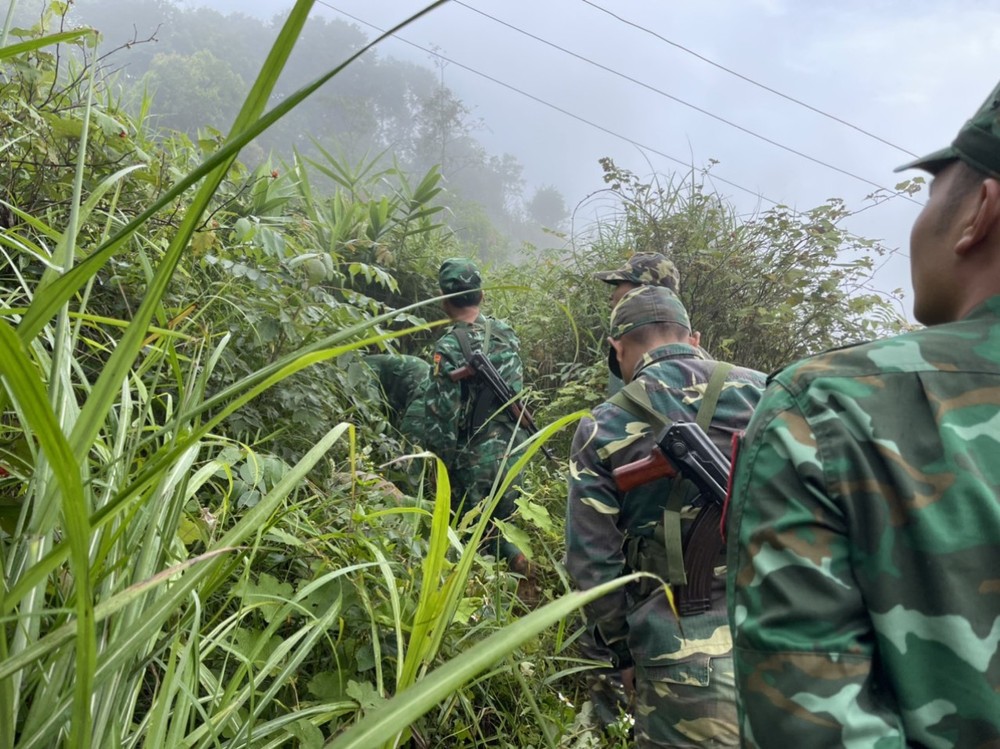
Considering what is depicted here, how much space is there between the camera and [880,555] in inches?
30.1

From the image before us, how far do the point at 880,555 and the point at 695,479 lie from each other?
1.25 meters

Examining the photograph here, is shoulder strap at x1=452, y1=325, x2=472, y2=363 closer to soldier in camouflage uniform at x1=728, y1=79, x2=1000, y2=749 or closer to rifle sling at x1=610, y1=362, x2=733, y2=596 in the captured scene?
rifle sling at x1=610, y1=362, x2=733, y2=596

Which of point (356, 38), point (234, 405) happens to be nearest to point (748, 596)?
point (234, 405)

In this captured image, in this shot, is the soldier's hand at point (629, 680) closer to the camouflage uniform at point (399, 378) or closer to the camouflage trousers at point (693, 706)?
the camouflage trousers at point (693, 706)

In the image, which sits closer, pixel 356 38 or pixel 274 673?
pixel 274 673

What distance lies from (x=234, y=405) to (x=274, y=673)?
96 cm

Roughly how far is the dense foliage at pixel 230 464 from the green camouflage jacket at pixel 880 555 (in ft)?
1.11

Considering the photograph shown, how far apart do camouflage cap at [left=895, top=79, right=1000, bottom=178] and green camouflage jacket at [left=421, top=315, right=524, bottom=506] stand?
3388 mm

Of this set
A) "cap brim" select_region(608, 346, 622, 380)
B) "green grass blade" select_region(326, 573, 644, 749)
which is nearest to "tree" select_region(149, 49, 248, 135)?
"cap brim" select_region(608, 346, 622, 380)

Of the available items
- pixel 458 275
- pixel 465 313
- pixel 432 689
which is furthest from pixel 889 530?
pixel 458 275

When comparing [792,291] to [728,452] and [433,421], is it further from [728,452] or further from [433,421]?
[728,452]

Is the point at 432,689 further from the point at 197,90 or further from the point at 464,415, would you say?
the point at 197,90

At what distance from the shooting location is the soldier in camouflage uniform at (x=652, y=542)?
1.99m

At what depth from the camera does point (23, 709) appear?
2.69 ft
